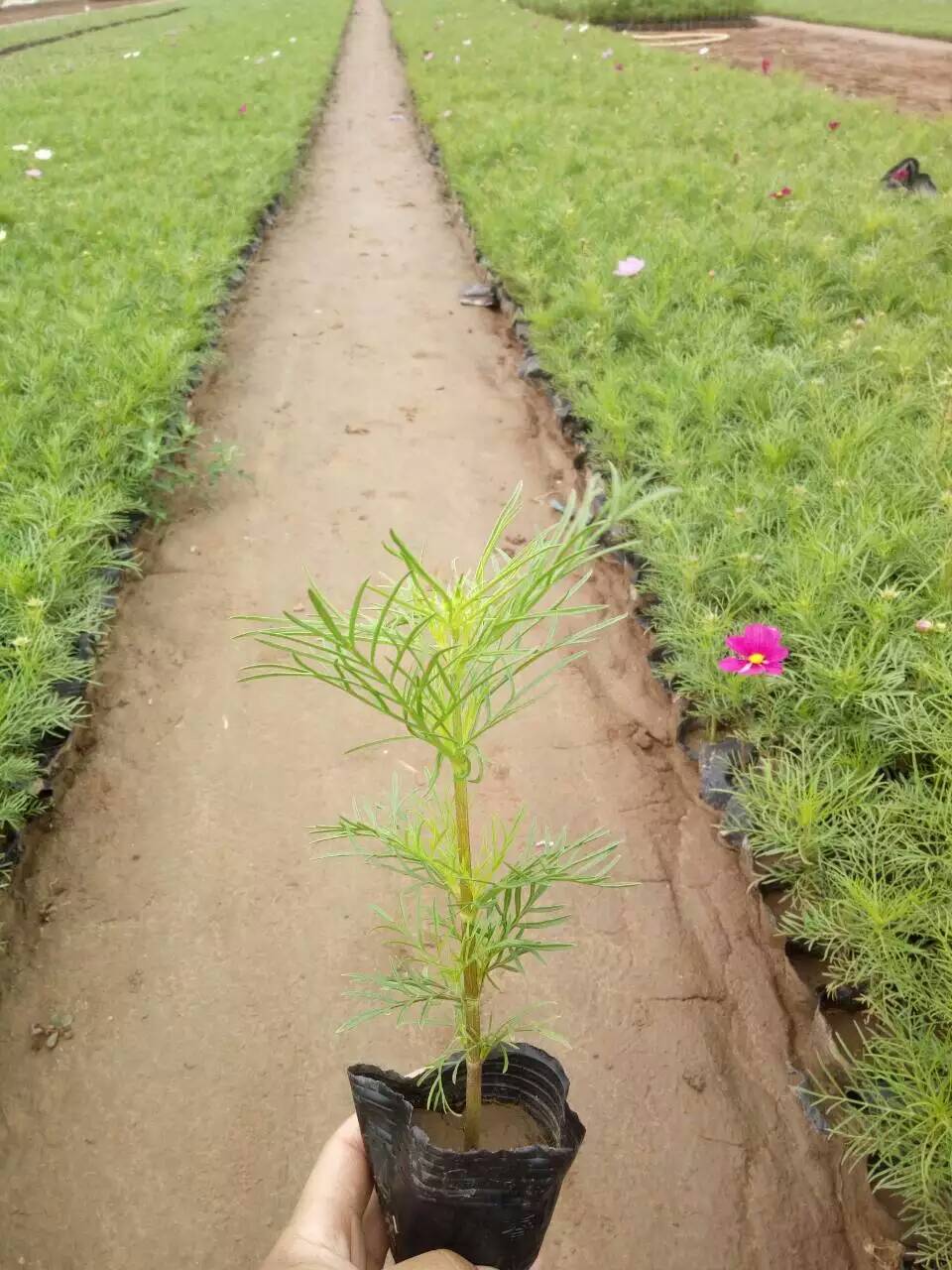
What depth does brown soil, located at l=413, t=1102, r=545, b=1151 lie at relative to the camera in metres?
1.07

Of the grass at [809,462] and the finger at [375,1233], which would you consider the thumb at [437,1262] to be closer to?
the finger at [375,1233]

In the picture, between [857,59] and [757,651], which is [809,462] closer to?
[757,651]

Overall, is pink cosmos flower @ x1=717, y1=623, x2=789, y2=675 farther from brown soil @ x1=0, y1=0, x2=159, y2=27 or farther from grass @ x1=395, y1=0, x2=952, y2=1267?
brown soil @ x1=0, y1=0, x2=159, y2=27

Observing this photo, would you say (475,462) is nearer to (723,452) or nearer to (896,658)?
(723,452)

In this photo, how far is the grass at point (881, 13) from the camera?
16391 millimetres

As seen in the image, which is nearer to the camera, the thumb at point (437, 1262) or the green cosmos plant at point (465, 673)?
the green cosmos plant at point (465, 673)

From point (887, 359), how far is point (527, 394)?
1700 mm

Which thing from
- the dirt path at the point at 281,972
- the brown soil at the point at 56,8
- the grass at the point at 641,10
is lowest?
the dirt path at the point at 281,972

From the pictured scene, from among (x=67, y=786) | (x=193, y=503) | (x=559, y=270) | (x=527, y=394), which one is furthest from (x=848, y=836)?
(x=559, y=270)

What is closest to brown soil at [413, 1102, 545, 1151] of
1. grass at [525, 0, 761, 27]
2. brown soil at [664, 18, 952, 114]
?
brown soil at [664, 18, 952, 114]

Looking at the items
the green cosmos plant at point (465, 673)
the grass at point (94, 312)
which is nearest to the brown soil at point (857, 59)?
the grass at point (94, 312)

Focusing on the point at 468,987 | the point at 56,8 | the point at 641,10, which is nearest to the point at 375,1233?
the point at 468,987

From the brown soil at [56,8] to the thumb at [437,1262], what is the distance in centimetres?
4253

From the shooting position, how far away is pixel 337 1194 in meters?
1.09
